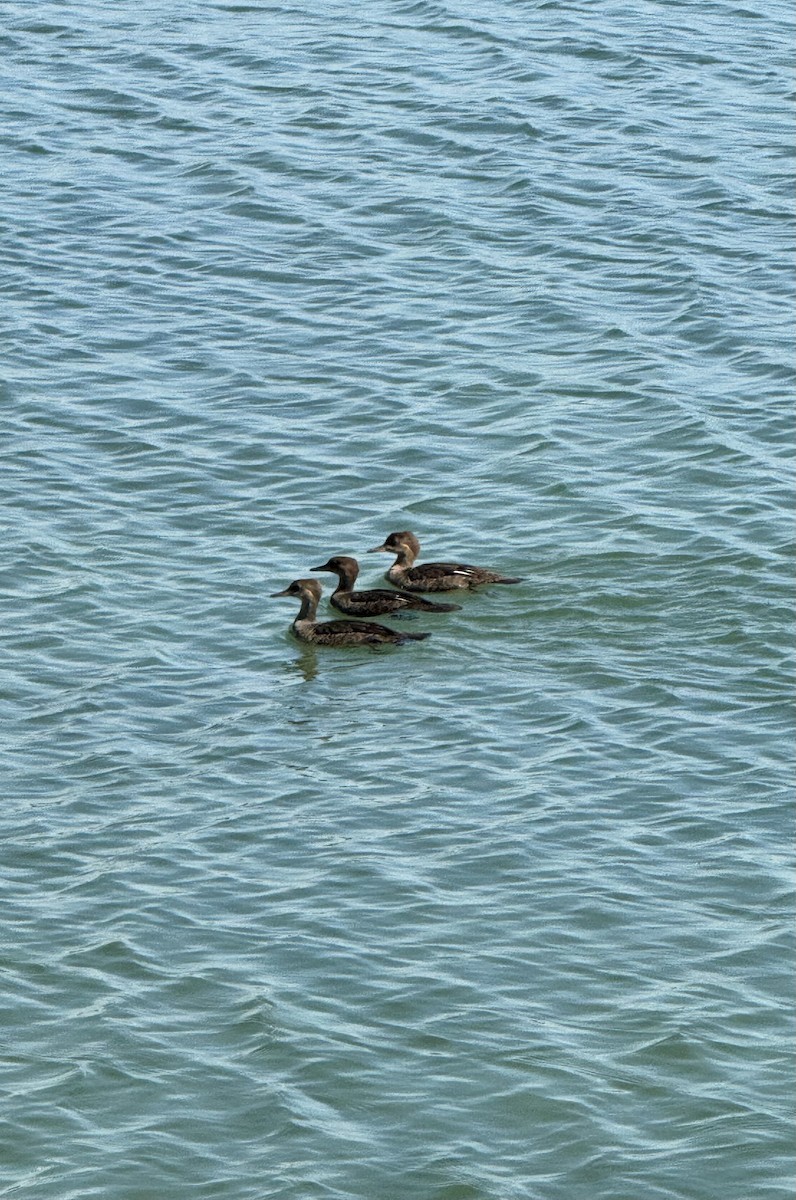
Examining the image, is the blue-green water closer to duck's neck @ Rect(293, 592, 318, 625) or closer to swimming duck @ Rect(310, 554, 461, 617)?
swimming duck @ Rect(310, 554, 461, 617)

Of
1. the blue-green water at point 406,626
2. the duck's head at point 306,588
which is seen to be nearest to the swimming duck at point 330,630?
the duck's head at point 306,588

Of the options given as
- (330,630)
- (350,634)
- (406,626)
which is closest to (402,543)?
(406,626)

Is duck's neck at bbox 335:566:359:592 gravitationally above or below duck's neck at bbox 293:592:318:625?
above

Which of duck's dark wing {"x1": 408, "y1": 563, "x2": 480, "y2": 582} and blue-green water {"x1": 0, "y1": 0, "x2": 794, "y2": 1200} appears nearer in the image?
blue-green water {"x1": 0, "y1": 0, "x2": 794, "y2": 1200}

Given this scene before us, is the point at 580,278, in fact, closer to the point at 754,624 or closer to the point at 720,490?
the point at 720,490

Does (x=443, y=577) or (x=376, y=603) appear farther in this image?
(x=376, y=603)

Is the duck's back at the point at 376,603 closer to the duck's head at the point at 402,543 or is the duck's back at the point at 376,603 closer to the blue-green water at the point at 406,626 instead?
the blue-green water at the point at 406,626

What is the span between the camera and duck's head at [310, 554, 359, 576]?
16.9 m

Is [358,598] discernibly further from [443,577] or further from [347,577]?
[443,577]

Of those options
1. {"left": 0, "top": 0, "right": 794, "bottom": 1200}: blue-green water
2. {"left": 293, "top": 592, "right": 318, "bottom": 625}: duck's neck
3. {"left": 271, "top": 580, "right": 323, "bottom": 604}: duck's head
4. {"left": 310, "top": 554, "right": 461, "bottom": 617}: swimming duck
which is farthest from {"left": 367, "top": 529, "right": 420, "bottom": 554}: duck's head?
{"left": 293, "top": 592, "right": 318, "bottom": 625}: duck's neck

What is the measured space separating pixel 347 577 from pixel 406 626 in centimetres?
66

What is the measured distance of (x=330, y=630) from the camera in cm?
1614

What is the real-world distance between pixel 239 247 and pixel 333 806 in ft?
37.0

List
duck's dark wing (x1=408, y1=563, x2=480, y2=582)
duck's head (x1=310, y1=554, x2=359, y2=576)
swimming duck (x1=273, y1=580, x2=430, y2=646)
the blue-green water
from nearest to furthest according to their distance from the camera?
the blue-green water < swimming duck (x1=273, y1=580, x2=430, y2=646) < duck's dark wing (x1=408, y1=563, x2=480, y2=582) < duck's head (x1=310, y1=554, x2=359, y2=576)
